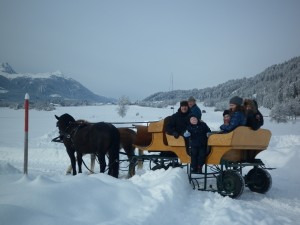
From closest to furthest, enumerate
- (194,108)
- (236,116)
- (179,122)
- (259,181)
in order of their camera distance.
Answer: (236,116), (259,181), (179,122), (194,108)

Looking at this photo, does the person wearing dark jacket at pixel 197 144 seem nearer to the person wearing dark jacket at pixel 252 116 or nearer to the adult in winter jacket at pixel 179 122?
the adult in winter jacket at pixel 179 122

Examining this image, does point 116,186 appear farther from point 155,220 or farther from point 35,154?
point 35,154

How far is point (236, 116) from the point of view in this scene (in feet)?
22.2

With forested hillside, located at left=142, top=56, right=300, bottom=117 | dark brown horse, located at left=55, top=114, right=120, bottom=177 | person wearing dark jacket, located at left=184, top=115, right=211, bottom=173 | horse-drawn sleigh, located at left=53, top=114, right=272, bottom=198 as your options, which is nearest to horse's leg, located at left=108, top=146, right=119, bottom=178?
dark brown horse, located at left=55, top=114, right=120, bottom=177

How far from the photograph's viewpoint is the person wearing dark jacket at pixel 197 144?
22.4 feet

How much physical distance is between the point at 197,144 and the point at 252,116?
4.41ft

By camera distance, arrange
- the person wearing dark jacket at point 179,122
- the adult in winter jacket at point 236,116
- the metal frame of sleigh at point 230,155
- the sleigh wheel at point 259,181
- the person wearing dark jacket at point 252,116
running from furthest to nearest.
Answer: the person wearing dark jacket at point 179,122, the sleigh wheel at point 259,181, the person wearing dark jacket at point 252,116, the adult in winter jacket at point 236,116, the metal frame of sleigh at point 230,155

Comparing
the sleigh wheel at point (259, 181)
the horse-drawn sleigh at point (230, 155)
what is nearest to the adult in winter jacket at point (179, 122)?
the horse-drawn sleigh at point (230, 155)

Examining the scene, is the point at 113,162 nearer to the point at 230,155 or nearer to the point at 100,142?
the point at 100,142

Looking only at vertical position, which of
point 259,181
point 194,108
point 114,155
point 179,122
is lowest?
point 259,181

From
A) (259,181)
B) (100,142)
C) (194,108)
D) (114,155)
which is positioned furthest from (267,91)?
(259,181)

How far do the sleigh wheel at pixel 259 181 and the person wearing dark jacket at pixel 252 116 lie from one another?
116 centimetres

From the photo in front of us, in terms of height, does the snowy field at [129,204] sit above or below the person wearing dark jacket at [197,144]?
below

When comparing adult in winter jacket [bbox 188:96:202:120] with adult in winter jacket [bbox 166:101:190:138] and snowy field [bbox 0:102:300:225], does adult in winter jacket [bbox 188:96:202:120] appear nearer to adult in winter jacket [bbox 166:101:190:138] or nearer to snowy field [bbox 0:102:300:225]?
adult in winter jacket [bbox 166:101:190:138]
